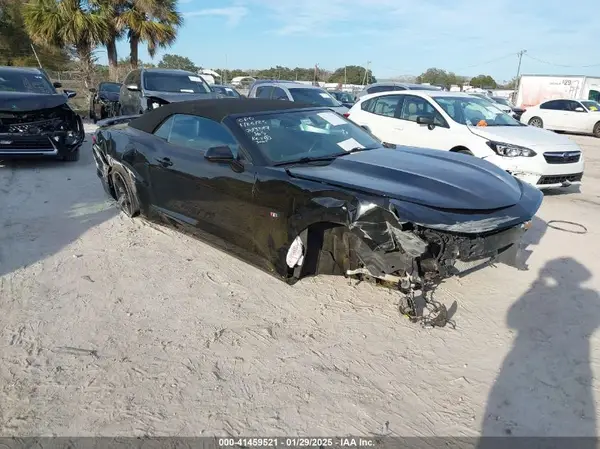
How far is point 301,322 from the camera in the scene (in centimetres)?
330

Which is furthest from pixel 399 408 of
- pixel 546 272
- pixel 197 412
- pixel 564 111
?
pixel 564 111

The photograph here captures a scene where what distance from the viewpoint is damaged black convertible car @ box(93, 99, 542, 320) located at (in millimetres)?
2967

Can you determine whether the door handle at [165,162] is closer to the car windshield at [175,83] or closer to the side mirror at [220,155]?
the side mirror at [220,155]

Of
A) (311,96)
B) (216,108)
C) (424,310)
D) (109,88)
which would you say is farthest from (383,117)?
(109,88)

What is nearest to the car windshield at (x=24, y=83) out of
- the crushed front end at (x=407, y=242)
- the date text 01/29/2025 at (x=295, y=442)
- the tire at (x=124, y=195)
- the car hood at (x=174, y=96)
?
the car hood at (x=174, y=96)

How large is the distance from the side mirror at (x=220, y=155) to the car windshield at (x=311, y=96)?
7.72 metres

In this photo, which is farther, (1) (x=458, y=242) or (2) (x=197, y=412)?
(1) (x=458, y=242)

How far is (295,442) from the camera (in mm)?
2250

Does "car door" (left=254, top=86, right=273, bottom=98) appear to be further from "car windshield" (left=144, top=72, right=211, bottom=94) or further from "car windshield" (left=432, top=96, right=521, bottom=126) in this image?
"car windshield" (left=432, top=96, right=521, bottom=126)

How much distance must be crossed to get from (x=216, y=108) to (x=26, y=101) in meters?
5.17

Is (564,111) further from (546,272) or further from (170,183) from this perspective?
(170,183)

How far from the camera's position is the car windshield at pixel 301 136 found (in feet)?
12.5

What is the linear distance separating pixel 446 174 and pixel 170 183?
2.60 m

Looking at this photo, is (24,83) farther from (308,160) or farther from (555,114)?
(555,114)
